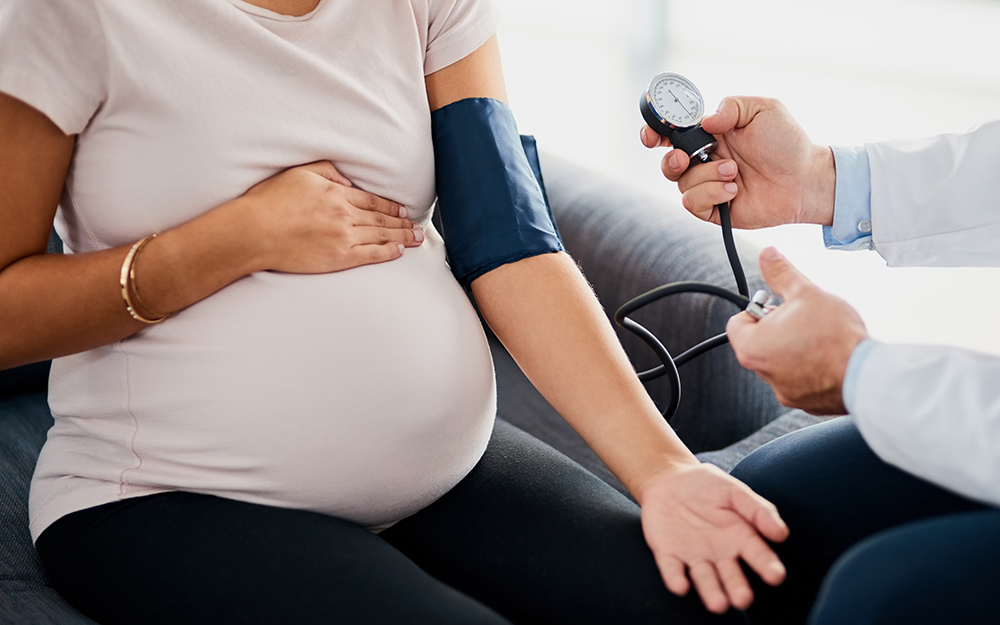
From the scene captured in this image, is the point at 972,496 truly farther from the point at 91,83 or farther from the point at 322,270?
the point at 91,83

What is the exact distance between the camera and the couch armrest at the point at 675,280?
125 centimetres

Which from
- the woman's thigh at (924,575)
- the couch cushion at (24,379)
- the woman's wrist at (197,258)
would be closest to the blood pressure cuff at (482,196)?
the woman's wrist at (197,258)

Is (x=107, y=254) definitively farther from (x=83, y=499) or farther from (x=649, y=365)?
(x=649, y=365)

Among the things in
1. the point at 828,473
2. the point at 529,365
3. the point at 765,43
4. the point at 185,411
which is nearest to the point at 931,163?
the point at 828,473

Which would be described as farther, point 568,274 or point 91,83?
point 568,274

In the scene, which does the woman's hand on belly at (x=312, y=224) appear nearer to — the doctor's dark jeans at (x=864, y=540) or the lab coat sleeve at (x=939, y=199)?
the doctor's dark jeans at (x=864, y=540)

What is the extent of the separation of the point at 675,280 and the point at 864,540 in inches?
24.8

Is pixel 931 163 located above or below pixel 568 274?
above

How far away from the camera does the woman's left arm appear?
2.46 ft

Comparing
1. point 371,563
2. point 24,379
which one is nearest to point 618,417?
point 371,563

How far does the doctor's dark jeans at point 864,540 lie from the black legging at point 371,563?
134mm

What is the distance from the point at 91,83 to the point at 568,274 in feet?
1.81

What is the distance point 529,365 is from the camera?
985 mm

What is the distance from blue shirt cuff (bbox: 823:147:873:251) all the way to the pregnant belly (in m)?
0.58
